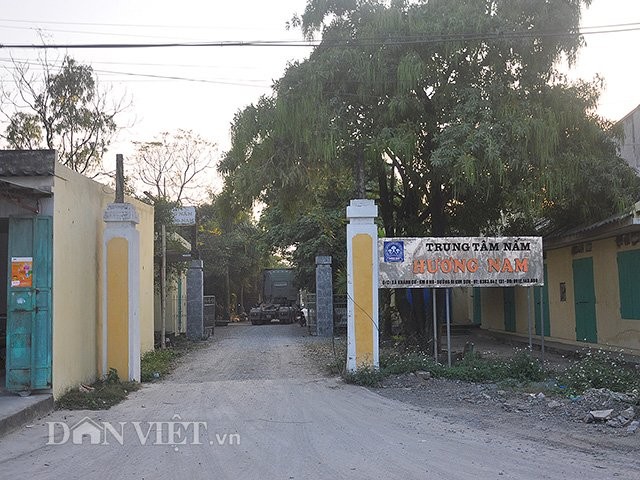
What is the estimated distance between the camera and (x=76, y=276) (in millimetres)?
10773

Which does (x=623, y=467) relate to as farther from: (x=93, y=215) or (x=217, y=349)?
(x=217, y=349)

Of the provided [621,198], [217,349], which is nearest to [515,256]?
[621,198]

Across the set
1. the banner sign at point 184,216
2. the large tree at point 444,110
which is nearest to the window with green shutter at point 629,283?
the large tree at point 444,110

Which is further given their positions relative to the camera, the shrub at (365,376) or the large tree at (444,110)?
the large tree at (444,110)

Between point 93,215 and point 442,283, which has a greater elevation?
point 93,215

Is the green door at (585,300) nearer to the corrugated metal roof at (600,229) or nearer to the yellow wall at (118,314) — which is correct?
the corrugated metal roof at (600,229)

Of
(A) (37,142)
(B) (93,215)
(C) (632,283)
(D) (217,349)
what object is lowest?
(D) (217,349)

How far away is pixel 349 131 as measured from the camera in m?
13.3

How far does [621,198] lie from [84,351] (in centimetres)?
1081

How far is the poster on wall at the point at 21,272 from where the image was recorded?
9.48 m

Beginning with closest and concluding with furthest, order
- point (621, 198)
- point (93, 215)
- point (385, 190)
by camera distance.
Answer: point (93, 215)
point (621, 198)
point (385, 190)

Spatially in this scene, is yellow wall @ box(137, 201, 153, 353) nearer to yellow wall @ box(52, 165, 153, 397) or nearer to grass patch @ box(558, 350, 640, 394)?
yellow wall @ box(52, 165, 153, 397)

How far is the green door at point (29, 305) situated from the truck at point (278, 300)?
84.0ft

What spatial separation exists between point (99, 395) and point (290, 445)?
4399 millimetres
